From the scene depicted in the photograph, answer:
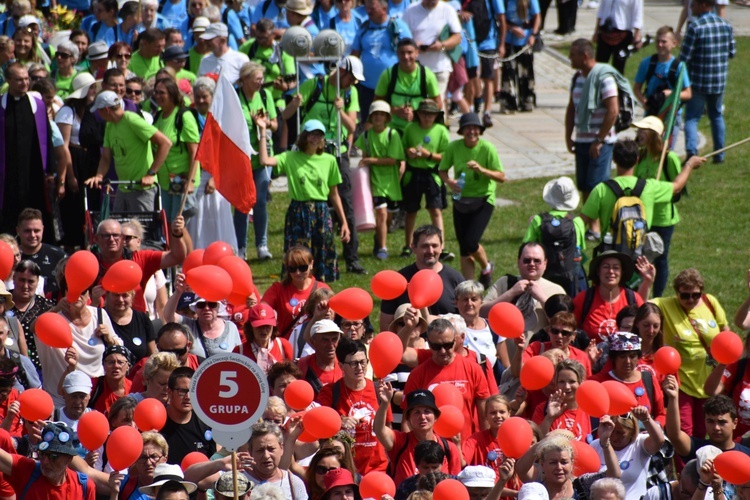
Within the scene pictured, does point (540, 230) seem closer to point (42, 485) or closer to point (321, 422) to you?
point (321, 422)

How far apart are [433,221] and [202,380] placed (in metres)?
6.85

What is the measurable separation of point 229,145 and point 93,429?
10.8 feet

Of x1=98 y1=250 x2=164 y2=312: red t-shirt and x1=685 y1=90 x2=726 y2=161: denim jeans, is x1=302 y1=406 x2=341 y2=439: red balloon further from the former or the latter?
x1=685 y1=90 x2=726 y2=161: denim jeans

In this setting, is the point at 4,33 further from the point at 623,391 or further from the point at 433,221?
the point at 623,391

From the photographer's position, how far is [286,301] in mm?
11320

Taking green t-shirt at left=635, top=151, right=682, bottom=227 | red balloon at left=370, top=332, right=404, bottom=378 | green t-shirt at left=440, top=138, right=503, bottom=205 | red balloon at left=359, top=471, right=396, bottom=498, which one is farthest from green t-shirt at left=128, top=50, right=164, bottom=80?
red balloon at left=359, top=471, right=396, bottom=498

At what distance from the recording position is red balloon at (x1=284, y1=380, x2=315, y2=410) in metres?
9.14

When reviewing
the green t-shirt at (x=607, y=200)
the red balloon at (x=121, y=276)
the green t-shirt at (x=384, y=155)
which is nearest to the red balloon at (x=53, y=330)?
the red balloon at (x=121, y=276)

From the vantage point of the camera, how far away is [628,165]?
12.5m

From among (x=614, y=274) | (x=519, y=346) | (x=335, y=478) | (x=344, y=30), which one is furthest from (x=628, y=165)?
(x=344, y=30)

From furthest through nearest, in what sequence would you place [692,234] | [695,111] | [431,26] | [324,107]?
[695,111] → [431,26] → [692,234] → [324,107]

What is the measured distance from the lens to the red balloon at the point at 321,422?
28.6 ft

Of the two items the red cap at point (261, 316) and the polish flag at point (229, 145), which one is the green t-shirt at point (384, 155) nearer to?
the polish flag at point (229, 145)

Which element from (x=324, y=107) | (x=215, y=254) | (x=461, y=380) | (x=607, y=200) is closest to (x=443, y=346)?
(x=461, y=380)
